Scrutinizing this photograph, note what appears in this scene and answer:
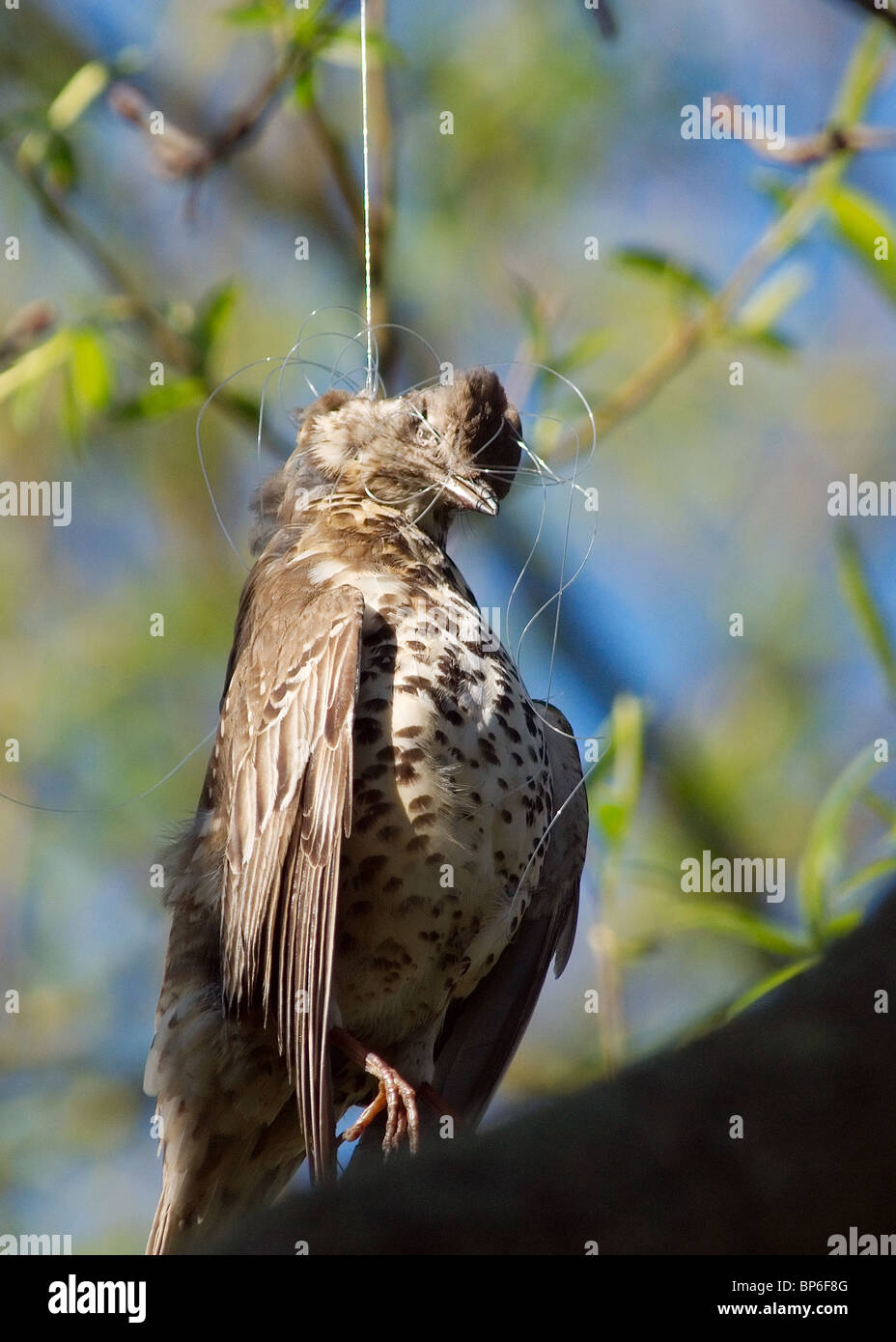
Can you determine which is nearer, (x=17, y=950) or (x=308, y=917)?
(x=308, y=917)

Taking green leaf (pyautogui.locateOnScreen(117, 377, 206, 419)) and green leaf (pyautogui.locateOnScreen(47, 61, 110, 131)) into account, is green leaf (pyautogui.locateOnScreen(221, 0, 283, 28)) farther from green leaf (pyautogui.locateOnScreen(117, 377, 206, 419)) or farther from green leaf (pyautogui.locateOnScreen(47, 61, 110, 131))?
green leaf (pyautogui.locateOnScreen(117, 377, 206, 419))

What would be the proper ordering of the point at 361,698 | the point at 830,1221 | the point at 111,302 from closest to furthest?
the point at 830,1221 → the point at 361,698 → the point at 111,302

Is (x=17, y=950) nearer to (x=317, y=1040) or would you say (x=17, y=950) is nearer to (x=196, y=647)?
(x=196, y=647)

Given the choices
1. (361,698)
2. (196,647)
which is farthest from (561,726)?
(196,647)

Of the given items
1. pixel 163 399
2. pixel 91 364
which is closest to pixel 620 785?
pixel 163 399

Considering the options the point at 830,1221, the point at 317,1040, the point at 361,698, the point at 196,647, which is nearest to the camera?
the point at 830,1221

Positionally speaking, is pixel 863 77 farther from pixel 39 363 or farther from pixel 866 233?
pixel 39 363

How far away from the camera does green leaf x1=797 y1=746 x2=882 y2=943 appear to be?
3457mm

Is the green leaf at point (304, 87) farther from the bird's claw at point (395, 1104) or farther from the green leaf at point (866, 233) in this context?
the bird's claw at point (395, 1104)

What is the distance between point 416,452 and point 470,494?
23 centimetres

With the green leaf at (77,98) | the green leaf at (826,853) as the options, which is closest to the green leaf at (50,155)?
the green leaf at (77,98)

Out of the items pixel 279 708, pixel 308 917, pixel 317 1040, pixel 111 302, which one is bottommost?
pixel 317 1040

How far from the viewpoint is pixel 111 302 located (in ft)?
14.0

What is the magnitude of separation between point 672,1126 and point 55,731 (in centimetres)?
523
